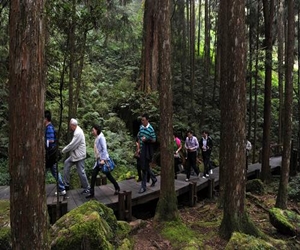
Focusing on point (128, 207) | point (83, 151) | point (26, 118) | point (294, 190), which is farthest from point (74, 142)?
point (294, 190)

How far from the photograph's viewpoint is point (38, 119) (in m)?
2.95

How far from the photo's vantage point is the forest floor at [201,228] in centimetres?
610

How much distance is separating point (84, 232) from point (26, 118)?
101 inches

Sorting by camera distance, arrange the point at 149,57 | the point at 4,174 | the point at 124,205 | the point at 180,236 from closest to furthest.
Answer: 1. the point at 180,236
2. the point at 124,205
3. the point at 4,174
4. the point at 149,57

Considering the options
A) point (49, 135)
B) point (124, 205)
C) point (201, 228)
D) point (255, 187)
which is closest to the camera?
point (49, 135)

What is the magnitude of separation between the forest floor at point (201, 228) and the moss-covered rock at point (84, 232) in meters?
0.95

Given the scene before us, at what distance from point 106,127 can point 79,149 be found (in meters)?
7.79

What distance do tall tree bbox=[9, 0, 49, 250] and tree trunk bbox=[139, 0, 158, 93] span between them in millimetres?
13987

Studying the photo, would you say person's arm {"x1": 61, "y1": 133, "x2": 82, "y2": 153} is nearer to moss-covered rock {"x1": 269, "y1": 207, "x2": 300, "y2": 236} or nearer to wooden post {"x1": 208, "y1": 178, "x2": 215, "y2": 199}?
moss-covered rock {"x1": 269, "y1": 207, "x2": 300, "y2": 236}

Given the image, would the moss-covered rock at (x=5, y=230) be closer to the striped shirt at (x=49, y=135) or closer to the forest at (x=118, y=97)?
the forest at (x=118, y=97)

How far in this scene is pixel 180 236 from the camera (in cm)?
630

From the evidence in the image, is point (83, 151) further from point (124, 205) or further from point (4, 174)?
point (4, 174)

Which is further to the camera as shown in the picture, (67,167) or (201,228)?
(201,228)

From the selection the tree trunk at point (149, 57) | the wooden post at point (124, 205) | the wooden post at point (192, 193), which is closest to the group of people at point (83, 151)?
the wooden post at point (124, 205)
